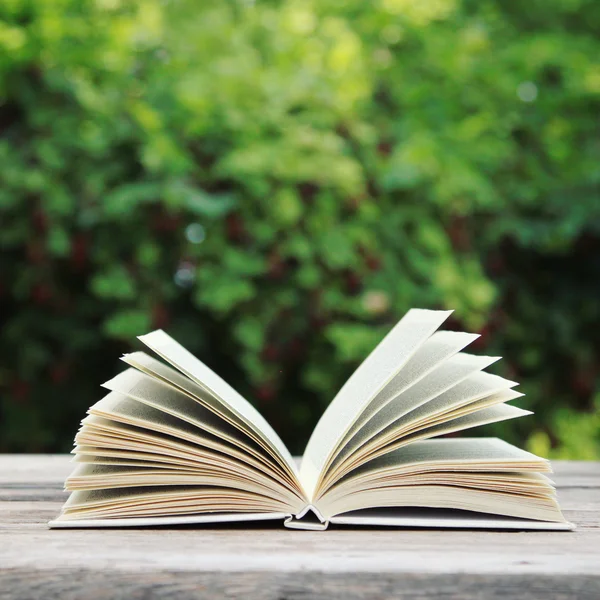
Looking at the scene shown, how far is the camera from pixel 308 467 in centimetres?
89

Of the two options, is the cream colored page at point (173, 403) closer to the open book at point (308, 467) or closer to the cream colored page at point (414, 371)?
the open book at point (308, 467)

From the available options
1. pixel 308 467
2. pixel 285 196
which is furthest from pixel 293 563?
pixel 285 196

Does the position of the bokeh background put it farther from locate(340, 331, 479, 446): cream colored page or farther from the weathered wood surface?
the weathered wood surface

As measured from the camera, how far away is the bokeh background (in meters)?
2.86

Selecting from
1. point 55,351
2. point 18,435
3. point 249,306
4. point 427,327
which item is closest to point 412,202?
point 249,306

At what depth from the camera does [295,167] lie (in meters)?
2.80

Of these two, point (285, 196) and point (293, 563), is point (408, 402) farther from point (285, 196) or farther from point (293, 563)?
point (285, 196)

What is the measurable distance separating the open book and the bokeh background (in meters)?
1.93

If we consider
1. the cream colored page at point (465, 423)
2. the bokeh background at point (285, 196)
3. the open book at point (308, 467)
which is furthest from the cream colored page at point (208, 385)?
the bokeh background at point (285, 196)

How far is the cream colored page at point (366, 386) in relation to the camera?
2.69 ft

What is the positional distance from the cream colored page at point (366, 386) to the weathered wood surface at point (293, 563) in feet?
0.27

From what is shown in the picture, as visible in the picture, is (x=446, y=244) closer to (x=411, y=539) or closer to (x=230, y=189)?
(x=230, y=189)

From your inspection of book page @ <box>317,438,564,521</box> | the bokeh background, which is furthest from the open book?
the bokeh background

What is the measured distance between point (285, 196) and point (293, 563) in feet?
7.49
